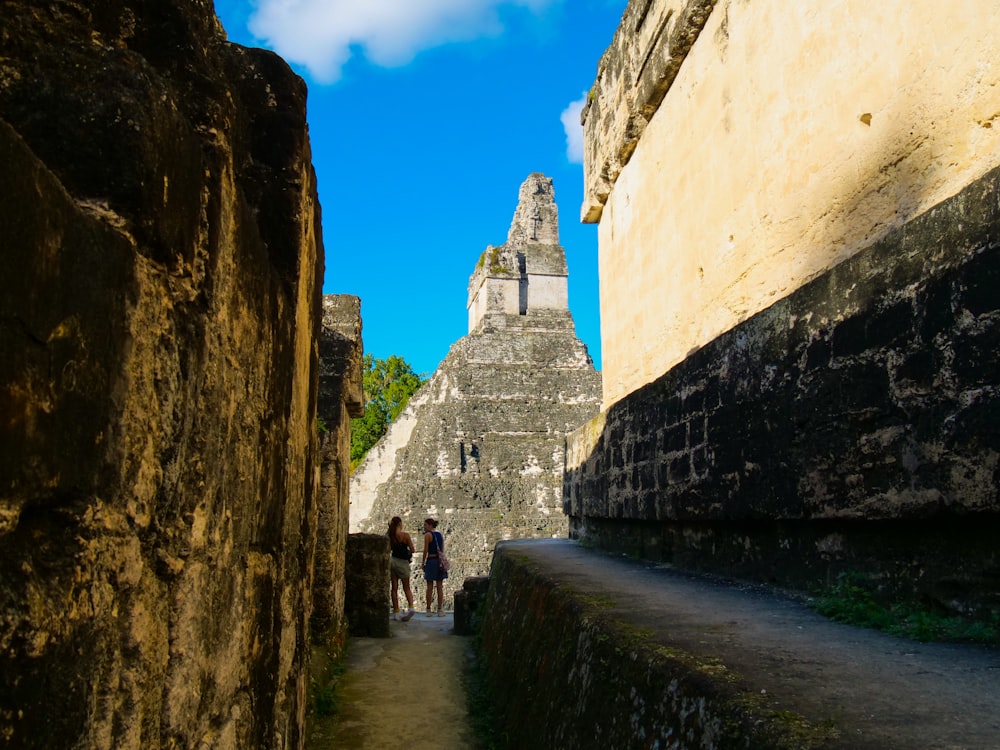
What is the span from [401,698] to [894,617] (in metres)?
3.64

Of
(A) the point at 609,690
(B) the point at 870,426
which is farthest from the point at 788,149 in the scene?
(A) the point at 609,690

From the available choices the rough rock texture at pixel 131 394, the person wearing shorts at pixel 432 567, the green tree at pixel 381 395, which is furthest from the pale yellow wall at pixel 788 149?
the green tree at pixel 381 395

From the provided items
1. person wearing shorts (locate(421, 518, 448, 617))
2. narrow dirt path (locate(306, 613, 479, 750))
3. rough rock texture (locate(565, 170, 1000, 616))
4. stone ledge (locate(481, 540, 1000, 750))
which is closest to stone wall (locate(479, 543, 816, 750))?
stone ledge (locate(481, 540, 1000, 750))

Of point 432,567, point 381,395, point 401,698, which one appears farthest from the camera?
point 381,395

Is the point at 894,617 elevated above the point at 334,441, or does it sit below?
below

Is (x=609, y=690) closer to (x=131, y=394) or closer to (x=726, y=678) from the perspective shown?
(x=726, y=678)

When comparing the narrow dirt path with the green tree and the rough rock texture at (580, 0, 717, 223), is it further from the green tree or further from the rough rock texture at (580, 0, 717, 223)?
the green tree

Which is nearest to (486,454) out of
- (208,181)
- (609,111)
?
(609,111)

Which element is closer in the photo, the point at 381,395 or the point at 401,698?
the point at 401,698

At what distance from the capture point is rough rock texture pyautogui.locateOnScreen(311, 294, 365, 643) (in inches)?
230

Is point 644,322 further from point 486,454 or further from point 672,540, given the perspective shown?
point 486,454

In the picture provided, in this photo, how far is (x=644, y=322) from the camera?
668 centimetres

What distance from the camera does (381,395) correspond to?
114ft

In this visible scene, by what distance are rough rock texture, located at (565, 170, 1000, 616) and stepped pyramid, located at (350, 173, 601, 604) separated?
16.9 metres
